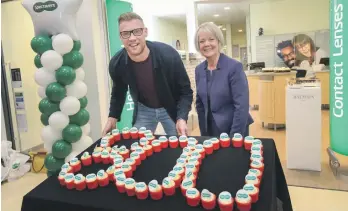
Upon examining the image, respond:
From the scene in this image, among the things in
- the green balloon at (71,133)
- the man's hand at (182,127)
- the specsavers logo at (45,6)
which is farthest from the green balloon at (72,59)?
the man's hand at (182,127)

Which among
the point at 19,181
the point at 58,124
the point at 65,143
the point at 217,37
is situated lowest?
the point at 19,181

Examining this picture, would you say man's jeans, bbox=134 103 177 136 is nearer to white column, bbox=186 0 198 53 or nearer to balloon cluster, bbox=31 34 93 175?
balloon cluster, bbox=31 34 93 175

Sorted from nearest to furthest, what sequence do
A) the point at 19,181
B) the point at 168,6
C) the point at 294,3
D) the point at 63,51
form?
1. the point at 63,51
2. the point at 19,181
3. the point at 168,6
4. the point at 294,3

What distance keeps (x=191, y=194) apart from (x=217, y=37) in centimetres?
118

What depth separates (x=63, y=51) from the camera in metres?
2.59

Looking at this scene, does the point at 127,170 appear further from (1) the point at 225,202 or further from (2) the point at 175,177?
(1) the point at 225,202

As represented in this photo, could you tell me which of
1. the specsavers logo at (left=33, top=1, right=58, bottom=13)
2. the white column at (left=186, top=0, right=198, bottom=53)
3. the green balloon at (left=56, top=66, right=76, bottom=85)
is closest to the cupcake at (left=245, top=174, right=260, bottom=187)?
the green balloon at (left=56, top=66, right=76, bottom=85)

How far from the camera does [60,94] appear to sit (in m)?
2.59

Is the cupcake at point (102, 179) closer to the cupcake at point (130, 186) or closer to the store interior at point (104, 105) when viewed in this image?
the cupcake at point (130, 186)

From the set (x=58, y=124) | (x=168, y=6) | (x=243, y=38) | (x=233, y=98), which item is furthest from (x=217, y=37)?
(x=243, y=38)

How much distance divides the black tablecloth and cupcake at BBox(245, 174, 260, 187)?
28 millimetres

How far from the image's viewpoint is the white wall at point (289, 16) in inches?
303

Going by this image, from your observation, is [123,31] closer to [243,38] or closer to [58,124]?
[58,124]

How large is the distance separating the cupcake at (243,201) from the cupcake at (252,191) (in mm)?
26
